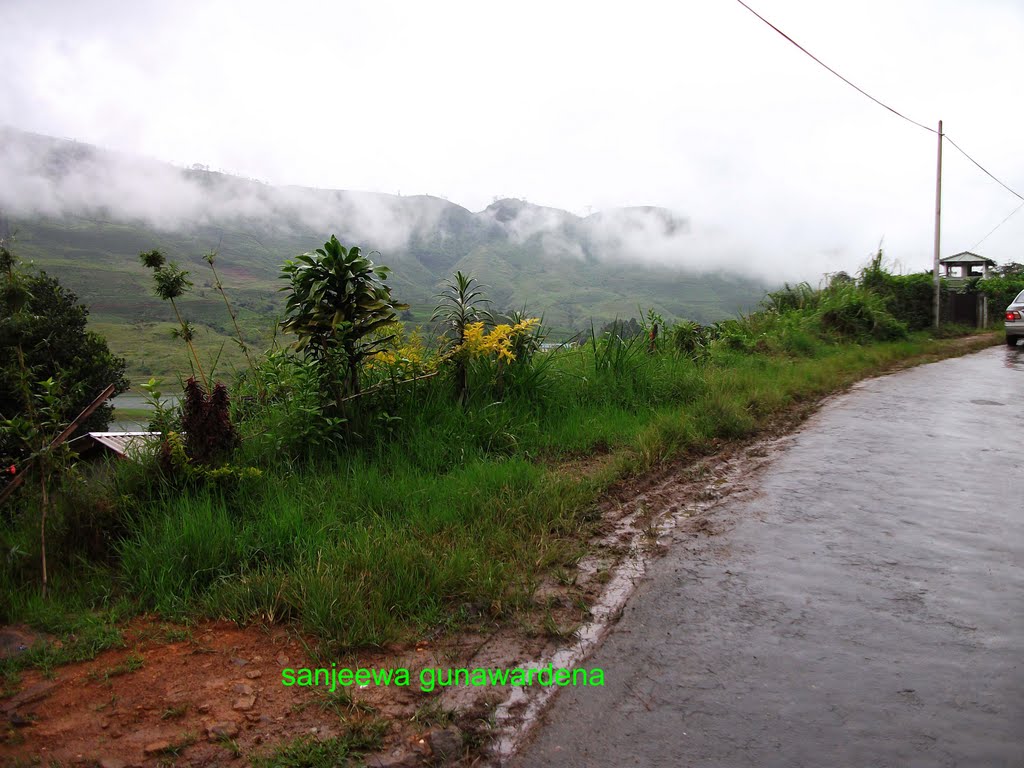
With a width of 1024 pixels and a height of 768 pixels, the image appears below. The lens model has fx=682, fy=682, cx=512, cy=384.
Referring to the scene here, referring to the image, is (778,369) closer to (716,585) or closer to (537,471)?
(537,471)

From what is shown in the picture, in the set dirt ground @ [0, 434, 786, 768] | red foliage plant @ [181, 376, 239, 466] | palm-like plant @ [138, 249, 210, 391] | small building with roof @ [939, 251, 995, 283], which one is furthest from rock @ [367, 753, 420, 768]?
small building with roof @ [939, 251, 995, 283]

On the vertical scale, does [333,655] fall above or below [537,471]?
below

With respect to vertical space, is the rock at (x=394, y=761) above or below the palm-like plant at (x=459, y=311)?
below

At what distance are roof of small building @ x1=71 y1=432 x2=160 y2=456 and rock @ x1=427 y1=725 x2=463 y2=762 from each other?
11.0 ft

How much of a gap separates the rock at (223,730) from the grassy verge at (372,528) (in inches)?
22.8

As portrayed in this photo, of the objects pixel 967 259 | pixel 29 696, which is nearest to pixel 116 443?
pixel 29 696

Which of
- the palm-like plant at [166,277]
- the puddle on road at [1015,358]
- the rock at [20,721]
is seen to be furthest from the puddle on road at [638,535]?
the puddle on road at [1015,358]

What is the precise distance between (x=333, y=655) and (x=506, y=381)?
4270 mm

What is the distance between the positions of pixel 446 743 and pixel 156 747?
3.55ft

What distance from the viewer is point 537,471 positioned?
17.4 feet

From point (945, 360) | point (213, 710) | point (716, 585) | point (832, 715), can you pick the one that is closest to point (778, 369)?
point (945, 360)

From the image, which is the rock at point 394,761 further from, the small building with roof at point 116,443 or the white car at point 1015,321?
the white car at point 1015,321

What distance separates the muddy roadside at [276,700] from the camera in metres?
2.57

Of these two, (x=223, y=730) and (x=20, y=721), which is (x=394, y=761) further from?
(x=20, y=721)
